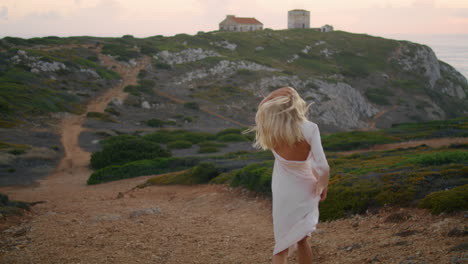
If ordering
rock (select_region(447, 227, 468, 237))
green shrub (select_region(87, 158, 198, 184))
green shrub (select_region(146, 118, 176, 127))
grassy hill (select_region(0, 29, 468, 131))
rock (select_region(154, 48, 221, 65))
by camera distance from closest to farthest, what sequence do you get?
rock (select_region(447, 227, 468, 237)), green shrub (select_region(87, 158, 198, 184)), green shrub (select_region(146, 118, 176, 127)), grassy hill (select_region(0, 29, 468, 131)), rock (select_region(154, 48, 221, 65))

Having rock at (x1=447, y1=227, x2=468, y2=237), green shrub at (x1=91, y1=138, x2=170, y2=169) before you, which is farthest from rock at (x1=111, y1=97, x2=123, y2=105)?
rock at (x1=447, y1=227, x2=468, y2=237)

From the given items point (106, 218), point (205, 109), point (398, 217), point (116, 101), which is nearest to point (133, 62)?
point (116, 101)

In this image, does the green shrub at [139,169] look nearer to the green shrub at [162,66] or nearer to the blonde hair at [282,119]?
the blonde hair at [282,119]

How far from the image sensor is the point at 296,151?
4750 mm

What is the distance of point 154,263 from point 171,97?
51617 millimetres

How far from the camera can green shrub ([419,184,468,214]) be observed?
7.62 m

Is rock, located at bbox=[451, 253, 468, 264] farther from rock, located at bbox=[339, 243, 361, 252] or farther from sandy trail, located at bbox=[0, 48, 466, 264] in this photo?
rock, located at bbox=[339, 243, 361, 252]

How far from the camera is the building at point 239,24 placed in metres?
116

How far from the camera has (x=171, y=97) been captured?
5809 centimetres

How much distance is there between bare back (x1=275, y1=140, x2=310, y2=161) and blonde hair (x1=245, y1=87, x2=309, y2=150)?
63 millimetres

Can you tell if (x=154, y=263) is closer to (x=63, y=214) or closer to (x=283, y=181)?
(x=283, y=181)

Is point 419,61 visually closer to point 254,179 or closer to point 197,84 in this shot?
point 197,84

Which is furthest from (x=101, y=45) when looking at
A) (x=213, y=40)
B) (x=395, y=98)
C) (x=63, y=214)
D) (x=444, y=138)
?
(x=63, y=214)

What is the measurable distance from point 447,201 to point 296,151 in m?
4.64
